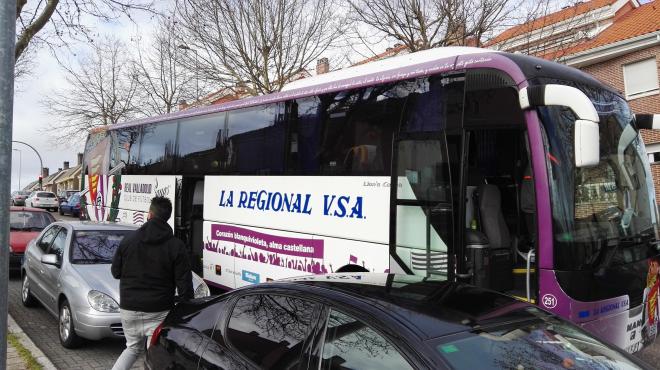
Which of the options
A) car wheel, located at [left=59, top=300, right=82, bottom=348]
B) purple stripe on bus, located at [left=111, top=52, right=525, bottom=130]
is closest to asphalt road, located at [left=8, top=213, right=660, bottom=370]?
car wheel, located at [left=59, top=300, right=82, bottom=348]

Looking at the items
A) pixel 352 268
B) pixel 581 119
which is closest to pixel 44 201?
pixel 352 268

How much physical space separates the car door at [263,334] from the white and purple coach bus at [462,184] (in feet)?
7.58

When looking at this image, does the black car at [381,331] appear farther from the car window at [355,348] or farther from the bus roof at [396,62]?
the bus roof at [396,62]

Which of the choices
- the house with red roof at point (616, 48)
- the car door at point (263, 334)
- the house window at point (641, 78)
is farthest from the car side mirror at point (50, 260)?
the house window at point (641, 78)

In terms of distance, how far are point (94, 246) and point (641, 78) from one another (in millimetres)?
19327

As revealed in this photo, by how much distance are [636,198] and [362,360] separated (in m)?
3.91

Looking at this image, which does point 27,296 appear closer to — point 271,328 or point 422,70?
point 271,328

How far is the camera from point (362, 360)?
91.0 inches

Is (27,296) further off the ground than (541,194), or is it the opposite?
(541,194)

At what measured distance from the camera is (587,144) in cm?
372

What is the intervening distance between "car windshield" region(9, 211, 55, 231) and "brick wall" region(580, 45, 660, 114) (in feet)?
58.3

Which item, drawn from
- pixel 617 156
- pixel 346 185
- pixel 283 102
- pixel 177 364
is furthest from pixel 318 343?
pixel 283 102

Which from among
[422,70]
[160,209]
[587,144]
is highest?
[422,70]

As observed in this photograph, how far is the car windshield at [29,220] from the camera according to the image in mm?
11344
